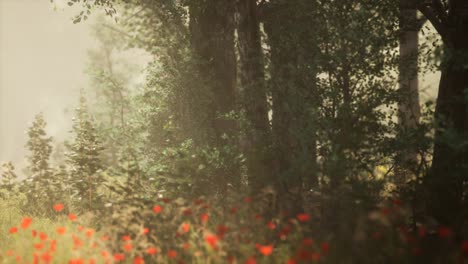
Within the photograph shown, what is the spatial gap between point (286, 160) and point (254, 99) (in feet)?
4.46

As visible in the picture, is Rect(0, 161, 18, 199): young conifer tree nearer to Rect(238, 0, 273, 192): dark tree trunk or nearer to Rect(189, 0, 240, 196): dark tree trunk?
Rect(189, 0, 240, 196): dark tree trunk

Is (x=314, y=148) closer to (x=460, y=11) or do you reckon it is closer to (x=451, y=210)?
(x=451, y=210)

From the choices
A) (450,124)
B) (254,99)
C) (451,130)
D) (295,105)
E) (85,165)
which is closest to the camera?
(451,130)

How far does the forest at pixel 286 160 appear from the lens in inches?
208

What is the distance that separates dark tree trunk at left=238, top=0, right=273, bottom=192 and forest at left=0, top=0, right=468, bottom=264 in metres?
0.03

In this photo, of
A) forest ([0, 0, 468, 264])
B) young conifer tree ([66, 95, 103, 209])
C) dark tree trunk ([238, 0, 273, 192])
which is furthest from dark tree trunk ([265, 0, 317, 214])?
young conifer tree ([66, 95, 103, 209])

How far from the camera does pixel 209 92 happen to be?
10.7m

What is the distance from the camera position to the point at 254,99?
8.08m

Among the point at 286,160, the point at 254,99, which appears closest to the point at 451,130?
the point at 286,160

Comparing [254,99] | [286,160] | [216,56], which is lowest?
[286,160]

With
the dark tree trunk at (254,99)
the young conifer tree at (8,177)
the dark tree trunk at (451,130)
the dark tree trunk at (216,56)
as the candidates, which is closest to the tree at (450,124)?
the dark tree trunk at (451,130)

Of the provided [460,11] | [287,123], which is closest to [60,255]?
[287,123]

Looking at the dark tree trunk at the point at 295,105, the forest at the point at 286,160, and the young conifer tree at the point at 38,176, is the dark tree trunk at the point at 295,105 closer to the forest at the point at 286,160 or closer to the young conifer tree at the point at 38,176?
the forest at the point at 286,160

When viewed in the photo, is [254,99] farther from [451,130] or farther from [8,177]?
[8,177]
